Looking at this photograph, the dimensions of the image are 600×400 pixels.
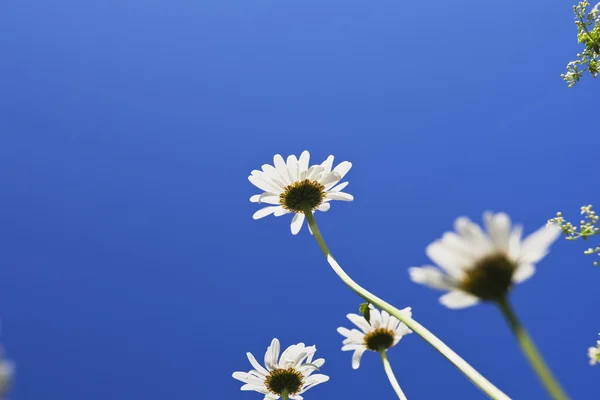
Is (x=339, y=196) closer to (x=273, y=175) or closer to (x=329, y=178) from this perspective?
(x=329, y=178)

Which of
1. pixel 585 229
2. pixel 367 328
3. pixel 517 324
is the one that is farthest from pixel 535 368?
pixel 585 229

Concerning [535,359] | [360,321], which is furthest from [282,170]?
[535,359]

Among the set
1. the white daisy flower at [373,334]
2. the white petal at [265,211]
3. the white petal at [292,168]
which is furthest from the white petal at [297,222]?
the white daisy flower at [373,334]

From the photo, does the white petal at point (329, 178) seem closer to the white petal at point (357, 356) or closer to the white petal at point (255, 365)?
the white petal at point (357, 356)

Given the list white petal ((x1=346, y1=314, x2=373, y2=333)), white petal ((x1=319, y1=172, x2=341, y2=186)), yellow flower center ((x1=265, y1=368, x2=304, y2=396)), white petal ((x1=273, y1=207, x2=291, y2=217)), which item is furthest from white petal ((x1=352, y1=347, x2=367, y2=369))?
white petal ((x1=319, y1=172, x2=341, y2=186))

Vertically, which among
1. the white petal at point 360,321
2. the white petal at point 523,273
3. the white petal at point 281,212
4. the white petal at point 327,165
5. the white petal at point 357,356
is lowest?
the white petal at point 523,273

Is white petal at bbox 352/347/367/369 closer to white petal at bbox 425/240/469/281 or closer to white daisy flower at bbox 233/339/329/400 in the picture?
white daisy flower at bbox 233/339/329/400

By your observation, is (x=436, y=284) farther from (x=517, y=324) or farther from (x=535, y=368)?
(x=535, y=368)
